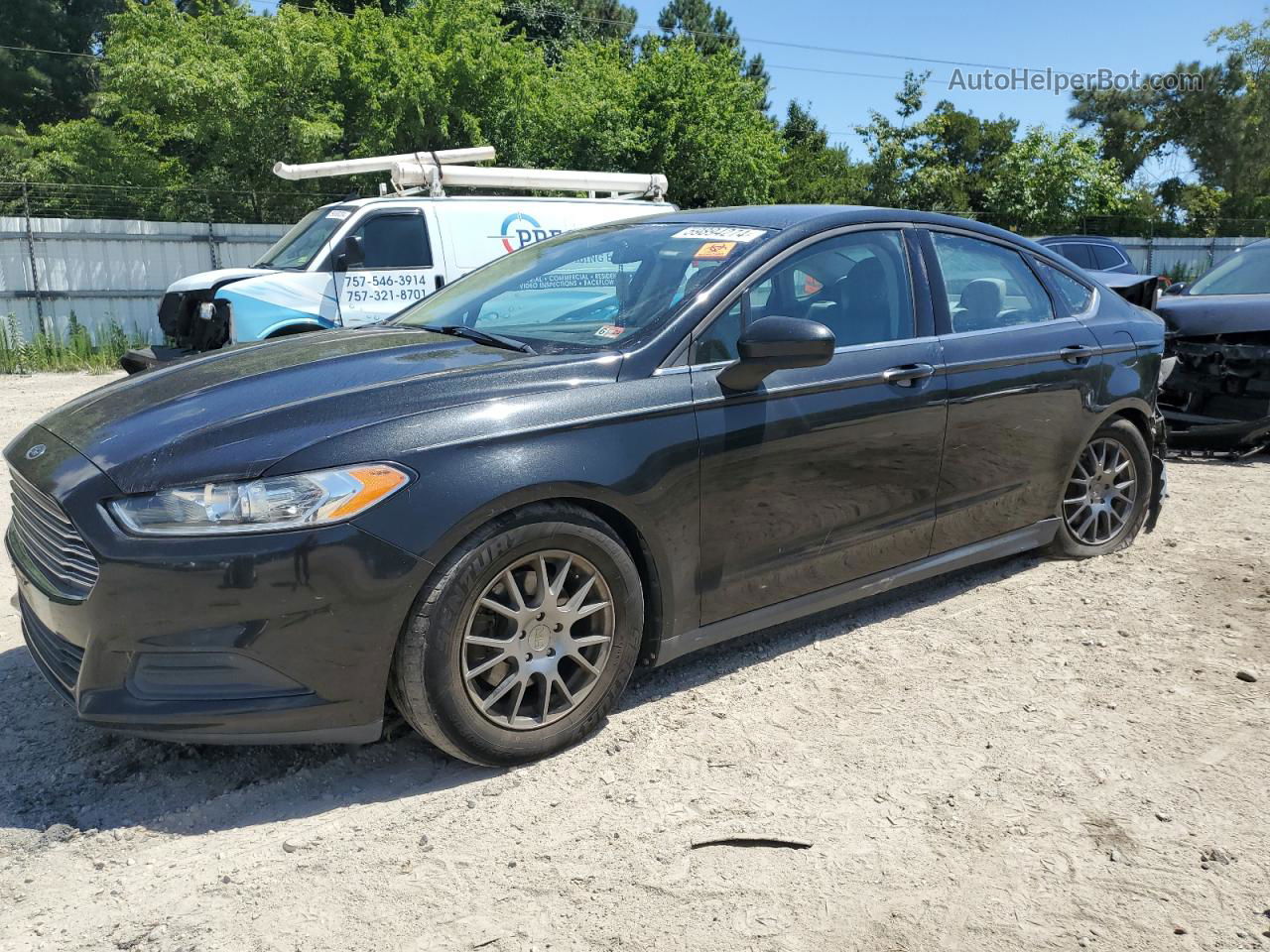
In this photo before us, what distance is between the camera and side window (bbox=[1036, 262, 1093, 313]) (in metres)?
4.87

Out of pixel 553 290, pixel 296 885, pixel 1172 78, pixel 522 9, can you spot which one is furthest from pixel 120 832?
pixel 1172 78

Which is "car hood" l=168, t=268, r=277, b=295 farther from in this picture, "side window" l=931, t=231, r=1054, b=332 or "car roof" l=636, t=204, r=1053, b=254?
"side window" l=931, t=231, r=1054, b=332

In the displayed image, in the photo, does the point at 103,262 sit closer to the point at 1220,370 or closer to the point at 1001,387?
the point at 1220,370

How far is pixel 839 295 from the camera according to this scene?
3.95 meters

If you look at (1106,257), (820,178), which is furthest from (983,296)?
(820,178)

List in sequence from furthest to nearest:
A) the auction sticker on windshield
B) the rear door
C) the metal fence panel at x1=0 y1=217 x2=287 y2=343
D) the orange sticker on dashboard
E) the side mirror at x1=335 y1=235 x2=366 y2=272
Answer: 1. the metal fence panel at x1=0 y1=217 x2=287 y2=343
2. the side mirror at x1=335 y1=235 x2=366 y2=272
3. the rear door
4. the auction sticker on windshield
5. the orange sticker on dashboard

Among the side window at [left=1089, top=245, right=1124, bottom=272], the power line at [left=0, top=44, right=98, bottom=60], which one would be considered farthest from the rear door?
the power line at [left=0, top=44, right=98, bottom=60]

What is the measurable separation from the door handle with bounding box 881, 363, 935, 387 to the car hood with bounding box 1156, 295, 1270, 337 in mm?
4501

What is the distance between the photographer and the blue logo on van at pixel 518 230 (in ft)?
36.5

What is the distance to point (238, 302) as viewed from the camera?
969 cm

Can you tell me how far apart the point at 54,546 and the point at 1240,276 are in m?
8.61

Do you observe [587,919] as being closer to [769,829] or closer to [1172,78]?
[769,829]

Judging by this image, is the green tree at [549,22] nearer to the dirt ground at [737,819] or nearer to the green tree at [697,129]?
the green tree at [697,129]

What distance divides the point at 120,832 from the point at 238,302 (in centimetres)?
772
